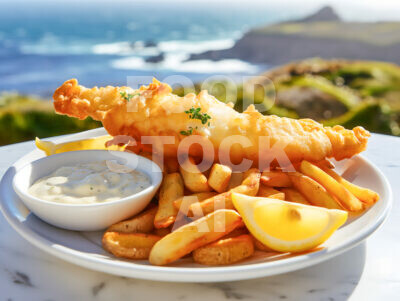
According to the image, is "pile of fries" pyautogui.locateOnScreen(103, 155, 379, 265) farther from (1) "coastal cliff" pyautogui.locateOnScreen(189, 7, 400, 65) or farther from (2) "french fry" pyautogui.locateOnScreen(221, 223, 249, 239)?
(1) "coastal cliff" pyautogui.locateOnScreen(189, 7, 400, 65)

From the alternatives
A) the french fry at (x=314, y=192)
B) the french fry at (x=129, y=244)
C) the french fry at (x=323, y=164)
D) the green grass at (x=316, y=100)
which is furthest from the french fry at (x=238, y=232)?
the green grass at (x=316, y=100)

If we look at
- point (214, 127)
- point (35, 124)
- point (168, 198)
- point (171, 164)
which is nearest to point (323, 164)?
point (214, 127)

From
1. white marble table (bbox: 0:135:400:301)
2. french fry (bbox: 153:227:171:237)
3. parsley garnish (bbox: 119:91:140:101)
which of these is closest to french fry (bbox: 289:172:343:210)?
white marble table (bbox: 0:135:400:301)

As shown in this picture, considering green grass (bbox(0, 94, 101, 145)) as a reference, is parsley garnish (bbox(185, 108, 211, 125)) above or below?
above

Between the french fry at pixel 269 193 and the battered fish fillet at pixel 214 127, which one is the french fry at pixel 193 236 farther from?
the battered fish fillet at pixel 214 127

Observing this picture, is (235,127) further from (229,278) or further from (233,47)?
(233,47)

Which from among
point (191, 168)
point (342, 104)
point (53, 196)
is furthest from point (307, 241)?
point (342, 104)
